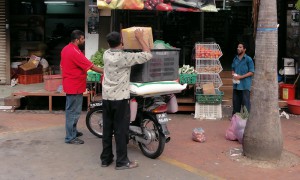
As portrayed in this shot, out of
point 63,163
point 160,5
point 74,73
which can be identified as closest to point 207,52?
point 160,5

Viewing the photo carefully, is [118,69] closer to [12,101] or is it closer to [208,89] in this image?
[208,89]

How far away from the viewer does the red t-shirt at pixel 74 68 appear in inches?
272

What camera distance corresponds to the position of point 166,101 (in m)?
6.76

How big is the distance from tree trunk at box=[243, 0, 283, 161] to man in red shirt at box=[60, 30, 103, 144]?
8.31ft

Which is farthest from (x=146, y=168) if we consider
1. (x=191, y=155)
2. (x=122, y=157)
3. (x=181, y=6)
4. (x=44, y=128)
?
(x=181, y=6)

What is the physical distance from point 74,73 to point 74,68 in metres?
0.09

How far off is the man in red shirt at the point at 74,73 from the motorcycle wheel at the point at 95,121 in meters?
0.49

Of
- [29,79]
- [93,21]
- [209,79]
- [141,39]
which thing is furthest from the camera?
[29,79]

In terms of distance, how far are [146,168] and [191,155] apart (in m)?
0.98

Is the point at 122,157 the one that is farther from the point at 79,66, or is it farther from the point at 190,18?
the point at 190,18

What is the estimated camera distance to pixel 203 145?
7391 mm

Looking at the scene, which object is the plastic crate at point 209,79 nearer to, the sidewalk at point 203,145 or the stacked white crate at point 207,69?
the stacked white crate at point 207,69

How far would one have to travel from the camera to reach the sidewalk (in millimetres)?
6051

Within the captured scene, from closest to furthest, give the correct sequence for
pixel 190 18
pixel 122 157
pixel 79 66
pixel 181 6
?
1. pixel 122 157
2. pixel 79 66
3. pixel 181 6
4. pixel 190 18
